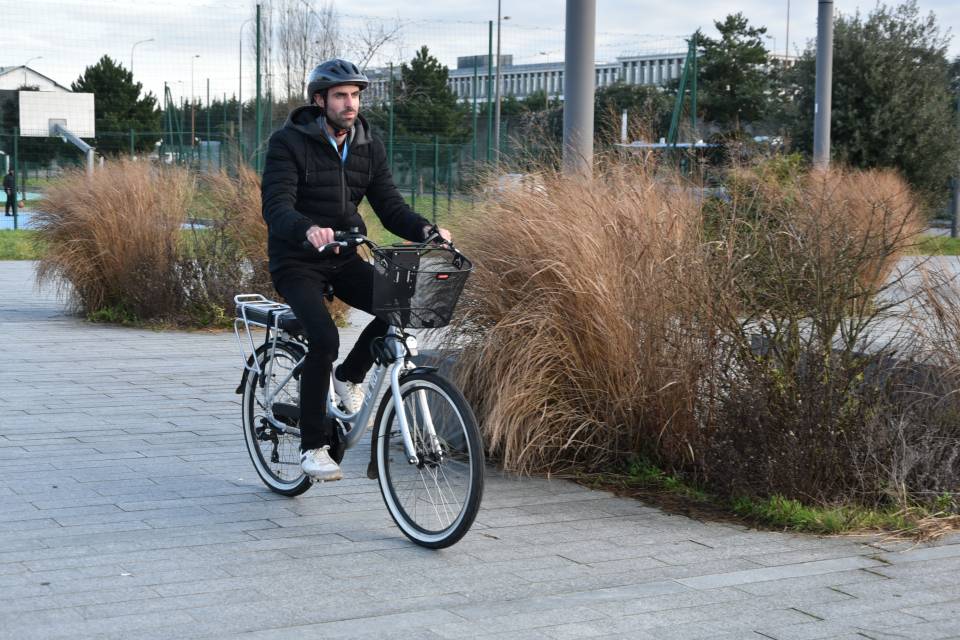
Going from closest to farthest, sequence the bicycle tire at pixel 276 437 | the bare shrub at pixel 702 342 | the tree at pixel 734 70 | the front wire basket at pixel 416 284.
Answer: the front wire basket at pixel 416 284 → the bare shrub at pixel 702 342 → the bicycle tire at pixel 276 437 → the tree at pixel 734 70

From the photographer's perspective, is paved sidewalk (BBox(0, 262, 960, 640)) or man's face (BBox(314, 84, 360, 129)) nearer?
paved sidewalk (BBox(0, 262, 960, 640))

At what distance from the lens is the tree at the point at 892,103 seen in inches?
903

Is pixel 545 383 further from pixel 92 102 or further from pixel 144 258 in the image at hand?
pixel 92 102

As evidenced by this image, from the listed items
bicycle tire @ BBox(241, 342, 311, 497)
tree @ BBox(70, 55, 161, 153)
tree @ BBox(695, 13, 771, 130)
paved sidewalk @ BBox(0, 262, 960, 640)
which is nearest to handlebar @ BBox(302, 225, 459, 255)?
bicycle tire @ BBox(241, 342, 311, 497)

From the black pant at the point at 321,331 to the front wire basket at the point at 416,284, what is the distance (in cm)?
33

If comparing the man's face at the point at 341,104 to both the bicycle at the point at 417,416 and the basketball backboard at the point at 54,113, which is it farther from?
the basketball backboard at the point at 54,113

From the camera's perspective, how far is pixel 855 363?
5.38 m

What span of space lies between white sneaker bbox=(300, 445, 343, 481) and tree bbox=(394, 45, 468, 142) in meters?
24.9

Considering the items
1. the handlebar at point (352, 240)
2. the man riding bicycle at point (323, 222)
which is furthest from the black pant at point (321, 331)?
the handlebar at point (352, 240)

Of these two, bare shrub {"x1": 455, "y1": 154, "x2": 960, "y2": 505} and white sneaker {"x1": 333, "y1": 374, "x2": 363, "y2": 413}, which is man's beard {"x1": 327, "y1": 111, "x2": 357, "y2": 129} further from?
bare shrub {"x1": 455, "y1": 154, "x2": 960, "y2": 505}

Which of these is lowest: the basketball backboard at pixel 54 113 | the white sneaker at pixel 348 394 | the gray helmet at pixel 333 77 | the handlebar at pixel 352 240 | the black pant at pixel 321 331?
the white sneaker at pixel 348 394

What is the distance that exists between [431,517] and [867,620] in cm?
170

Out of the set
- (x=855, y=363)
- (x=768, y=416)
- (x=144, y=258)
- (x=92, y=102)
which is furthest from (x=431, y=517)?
(x=92, y=102)

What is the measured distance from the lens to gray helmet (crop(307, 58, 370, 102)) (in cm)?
530
